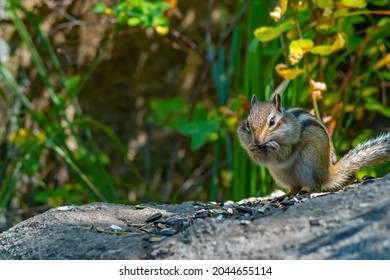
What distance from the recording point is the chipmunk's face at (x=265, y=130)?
382 centimetres

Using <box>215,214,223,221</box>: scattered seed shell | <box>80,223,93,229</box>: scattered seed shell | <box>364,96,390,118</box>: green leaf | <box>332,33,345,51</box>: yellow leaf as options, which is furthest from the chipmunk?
<box>80,223,93,229</box>: scattered seed shell

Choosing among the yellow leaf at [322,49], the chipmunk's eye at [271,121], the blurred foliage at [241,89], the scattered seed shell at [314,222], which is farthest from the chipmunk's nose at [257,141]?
the scattered seed shell at [314,222]

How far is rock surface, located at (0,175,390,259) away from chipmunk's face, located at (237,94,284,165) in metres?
0.47

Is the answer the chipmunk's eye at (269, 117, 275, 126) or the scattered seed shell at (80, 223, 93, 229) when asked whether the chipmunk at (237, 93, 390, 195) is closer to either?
the chipmunk's eye at (269, 117, 275, 126)

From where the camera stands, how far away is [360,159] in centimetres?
407

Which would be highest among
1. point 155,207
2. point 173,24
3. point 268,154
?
point 173,24

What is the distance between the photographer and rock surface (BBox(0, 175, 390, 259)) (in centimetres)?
254

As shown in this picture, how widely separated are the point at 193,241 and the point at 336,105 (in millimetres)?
2308

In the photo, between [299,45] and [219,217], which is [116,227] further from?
[299,45]

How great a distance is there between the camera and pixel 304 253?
2.53 meters

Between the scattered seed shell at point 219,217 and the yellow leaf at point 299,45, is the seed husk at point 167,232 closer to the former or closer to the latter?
the scattered seed shell at point 219,217

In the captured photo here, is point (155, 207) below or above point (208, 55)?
below
